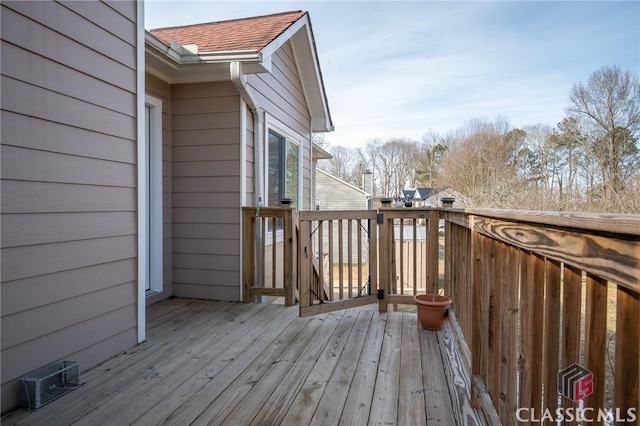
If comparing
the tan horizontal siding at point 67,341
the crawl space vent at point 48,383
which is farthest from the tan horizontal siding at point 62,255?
the crawl space vent at point 48,383

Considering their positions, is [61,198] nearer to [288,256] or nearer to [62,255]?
[62,255]

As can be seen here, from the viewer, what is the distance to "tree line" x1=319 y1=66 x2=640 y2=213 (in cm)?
1016

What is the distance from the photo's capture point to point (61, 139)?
83.3 inches

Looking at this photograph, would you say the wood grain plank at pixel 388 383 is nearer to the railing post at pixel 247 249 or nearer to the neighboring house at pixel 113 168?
the railing post at pixel 247 249

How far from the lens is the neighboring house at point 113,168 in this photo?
191cm

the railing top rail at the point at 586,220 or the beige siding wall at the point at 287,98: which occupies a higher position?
the beige siding wall at the point at 287,98

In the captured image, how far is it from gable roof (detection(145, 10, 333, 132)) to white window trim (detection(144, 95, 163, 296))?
452mm

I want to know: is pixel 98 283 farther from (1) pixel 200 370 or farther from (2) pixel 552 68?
(2) pixel 552 68

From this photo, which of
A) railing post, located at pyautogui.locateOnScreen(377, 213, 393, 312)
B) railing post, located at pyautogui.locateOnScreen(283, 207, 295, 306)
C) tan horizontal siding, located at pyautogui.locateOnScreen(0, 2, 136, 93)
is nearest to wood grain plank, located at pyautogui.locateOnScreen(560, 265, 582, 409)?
tan horizontal siding, located at pyautogui.locateOnScreen(0, 2, 136, 93)

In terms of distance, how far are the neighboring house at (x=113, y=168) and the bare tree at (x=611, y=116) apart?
9394 millimetres

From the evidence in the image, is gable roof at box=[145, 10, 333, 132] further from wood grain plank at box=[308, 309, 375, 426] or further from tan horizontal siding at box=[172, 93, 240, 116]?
wood grain plank at box=[308, 309, 375, 426]

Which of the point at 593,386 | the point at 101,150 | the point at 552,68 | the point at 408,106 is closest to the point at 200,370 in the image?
the point at 101,150

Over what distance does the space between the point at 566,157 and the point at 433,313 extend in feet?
39.4

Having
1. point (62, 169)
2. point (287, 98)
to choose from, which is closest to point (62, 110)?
point (62, 169)
